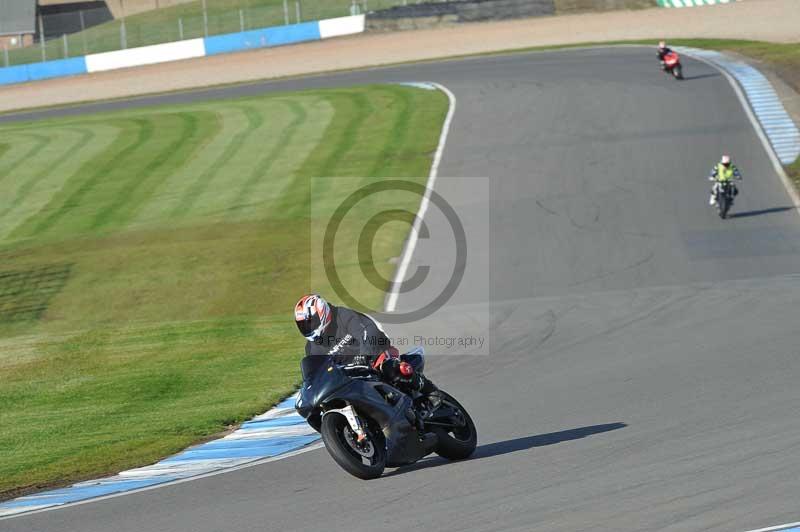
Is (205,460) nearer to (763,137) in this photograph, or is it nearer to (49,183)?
(763,137)

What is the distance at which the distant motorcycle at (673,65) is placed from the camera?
4081 cm

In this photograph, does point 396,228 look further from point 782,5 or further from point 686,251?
point 782,5

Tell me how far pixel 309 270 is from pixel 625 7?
3644cm

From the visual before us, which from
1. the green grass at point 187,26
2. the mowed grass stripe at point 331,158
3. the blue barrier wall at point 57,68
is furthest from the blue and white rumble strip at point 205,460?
the blue barrier wall at point 57,68

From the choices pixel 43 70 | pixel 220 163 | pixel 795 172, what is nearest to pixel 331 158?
pixel 220 163

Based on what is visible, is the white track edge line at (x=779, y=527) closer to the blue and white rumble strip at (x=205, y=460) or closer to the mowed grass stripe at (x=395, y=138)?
the blue and white rumble strip at (x=205, y=460)

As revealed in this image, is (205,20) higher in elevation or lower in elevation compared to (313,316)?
lower

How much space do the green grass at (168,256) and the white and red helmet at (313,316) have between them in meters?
3.16

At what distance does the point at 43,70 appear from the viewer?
64188 mm

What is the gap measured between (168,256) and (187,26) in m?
40.4

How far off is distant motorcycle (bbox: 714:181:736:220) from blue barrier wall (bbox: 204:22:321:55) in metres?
39.1

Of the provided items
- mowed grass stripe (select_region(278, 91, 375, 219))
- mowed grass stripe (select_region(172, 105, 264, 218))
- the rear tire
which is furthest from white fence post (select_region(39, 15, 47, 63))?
the rear tire

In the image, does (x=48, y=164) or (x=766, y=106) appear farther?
(x=48, y=164)

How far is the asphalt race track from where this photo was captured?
Answer: 852 centimetres
